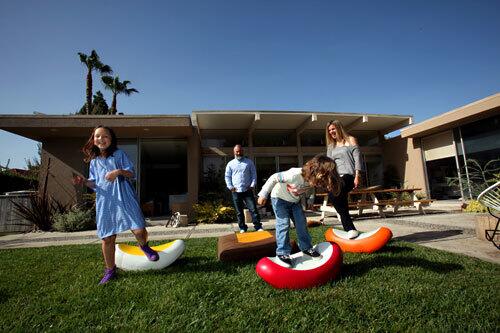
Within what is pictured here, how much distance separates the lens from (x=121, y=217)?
8.50 feet

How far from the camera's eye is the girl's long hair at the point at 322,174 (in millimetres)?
2611

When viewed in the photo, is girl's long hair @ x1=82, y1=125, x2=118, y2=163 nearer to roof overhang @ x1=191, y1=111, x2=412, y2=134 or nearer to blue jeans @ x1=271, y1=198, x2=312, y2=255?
blue jeans @ x1=271, y1=198, x2=312, y2=255

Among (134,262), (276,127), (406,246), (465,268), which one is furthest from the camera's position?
(276,127)

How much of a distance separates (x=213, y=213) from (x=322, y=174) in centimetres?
614

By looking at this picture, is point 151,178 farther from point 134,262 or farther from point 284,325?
point 284,325

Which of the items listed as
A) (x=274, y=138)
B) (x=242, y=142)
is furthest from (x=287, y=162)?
(x=242, y=142)

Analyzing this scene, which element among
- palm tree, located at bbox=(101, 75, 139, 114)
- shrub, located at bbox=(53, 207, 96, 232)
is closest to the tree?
palm tree, located at bbox=(101, 75, 139, 114)

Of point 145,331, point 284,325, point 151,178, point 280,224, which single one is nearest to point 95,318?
point 145,331

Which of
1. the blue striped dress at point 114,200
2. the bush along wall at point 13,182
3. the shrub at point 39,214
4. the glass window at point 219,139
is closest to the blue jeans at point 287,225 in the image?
the blue striped dress at point 114,200

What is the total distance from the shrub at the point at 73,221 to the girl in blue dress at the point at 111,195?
A: 5983 millimetres

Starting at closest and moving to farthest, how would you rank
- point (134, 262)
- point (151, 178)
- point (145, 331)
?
1. point (145, 331)
2. point (134, 262)
3. point (151, 178)

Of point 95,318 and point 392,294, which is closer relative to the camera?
point 95,318

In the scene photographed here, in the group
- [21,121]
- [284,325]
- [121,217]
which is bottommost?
[284,325]

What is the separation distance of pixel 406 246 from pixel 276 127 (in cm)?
1038
